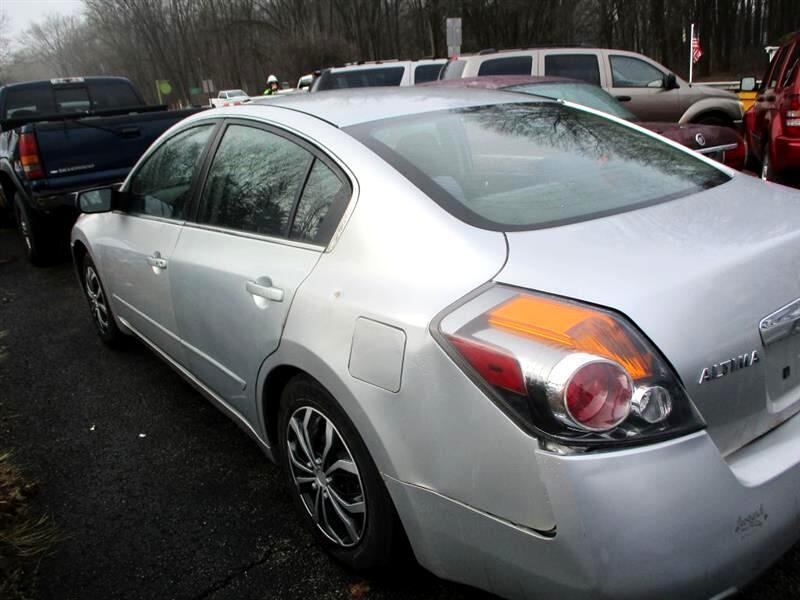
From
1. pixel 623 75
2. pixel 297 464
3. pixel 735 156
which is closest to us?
pixel 297 464

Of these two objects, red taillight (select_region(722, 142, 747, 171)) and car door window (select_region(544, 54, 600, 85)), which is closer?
red taillight (select_region(722, 142, 747, 171))

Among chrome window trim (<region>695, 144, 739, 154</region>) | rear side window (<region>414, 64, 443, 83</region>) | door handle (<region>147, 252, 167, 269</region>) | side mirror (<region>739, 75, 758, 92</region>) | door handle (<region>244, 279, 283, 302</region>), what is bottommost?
chrome window trim (<region>695, 144, 739, 154</region>)

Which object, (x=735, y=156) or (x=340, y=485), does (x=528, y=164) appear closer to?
(x=340, y=485)

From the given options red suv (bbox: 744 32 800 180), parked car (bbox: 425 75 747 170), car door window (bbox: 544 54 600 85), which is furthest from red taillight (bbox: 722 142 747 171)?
car door window (bbox: 544 54 600 85)

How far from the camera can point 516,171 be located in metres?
2.37

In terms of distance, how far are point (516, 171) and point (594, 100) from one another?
15.5 ft

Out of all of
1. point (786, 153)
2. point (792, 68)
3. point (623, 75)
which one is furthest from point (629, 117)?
point (623, 75)

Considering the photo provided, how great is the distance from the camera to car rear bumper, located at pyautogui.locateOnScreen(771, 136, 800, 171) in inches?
233

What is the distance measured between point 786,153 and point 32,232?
7786 millimetres

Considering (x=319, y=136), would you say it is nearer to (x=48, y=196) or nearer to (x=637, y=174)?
(x=637, y=174)

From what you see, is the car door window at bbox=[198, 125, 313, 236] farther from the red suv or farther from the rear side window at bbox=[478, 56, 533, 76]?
the rear side window at bbox=[478, 56, 533, 76]

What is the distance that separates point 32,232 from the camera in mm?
7223

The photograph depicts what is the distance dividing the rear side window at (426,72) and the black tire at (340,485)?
11.6 metres

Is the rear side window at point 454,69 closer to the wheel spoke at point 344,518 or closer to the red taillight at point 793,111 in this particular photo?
the red taillight at point 793,111
